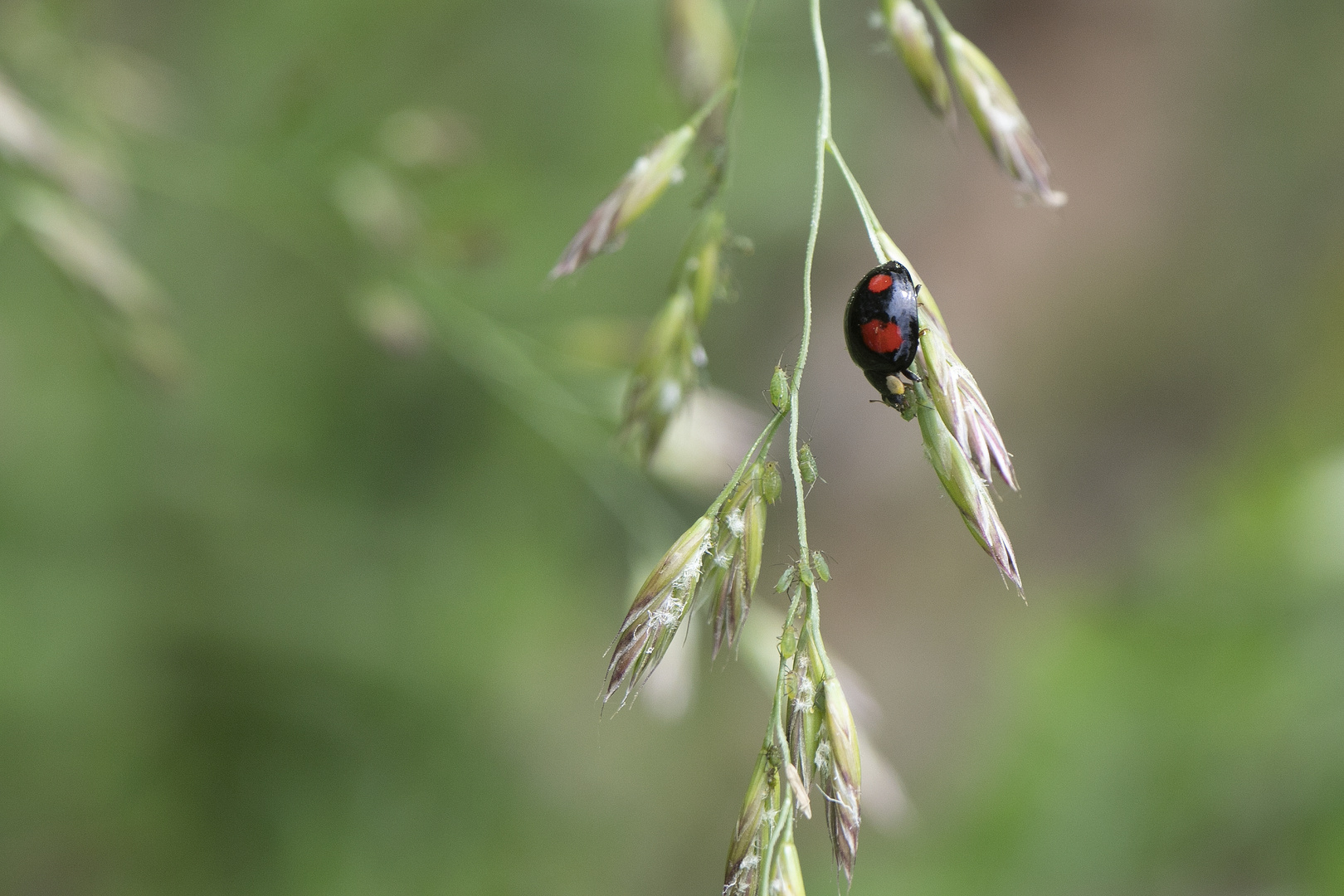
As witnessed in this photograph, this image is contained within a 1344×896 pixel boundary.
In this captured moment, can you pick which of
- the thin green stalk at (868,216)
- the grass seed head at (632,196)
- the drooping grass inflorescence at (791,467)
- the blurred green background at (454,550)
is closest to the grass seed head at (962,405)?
the drooping grass inflorescence at (791,467)

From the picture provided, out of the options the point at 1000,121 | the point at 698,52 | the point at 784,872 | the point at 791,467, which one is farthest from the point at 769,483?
the point at 698,52

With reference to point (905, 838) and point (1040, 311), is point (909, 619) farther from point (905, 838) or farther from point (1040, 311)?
point (1040, 311)

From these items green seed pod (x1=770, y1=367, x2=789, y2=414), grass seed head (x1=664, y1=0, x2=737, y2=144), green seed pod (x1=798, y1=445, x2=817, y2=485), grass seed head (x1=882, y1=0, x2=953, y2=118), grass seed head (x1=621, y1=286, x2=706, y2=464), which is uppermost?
grass seed head (x1=664, y1=0, x2=737, y2=144)

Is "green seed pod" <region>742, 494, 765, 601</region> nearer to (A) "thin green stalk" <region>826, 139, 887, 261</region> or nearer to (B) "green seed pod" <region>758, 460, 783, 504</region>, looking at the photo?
(B) "green seed pod" <region>758, 460, 783, 504</region>

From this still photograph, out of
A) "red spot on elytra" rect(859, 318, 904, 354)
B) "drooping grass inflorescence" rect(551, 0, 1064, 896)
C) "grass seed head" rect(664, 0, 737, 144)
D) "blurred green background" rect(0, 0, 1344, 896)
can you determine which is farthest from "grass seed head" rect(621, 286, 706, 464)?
"blurred green background" rect(0, 0, 1344, 896)

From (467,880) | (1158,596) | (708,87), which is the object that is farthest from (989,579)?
(708,87)

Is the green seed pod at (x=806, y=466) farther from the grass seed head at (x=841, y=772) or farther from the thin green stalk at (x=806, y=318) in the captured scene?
the grass seed head at (x=841, y=772)

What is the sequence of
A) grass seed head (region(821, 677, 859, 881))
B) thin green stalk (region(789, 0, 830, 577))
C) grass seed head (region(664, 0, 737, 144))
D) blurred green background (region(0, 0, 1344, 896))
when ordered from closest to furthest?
thin green stalk (region(789, 0, 830, 577)), grass seed head (region(821, 677, 859, 881)), grass seed head (region(664, 0, 737, 144)), blurred green background (region(0, 0, 1344, 896))
